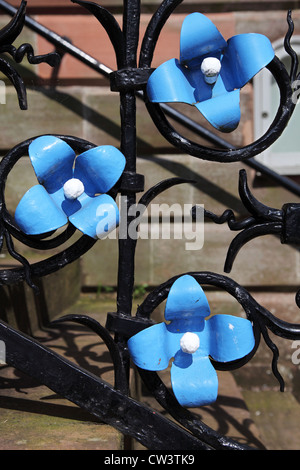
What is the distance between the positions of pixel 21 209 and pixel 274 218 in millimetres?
574

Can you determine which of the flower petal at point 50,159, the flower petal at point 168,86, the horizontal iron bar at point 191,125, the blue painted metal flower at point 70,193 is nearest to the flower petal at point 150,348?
the blue painted metal flower at point 70,193

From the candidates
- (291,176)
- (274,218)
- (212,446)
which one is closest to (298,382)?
(291,176)

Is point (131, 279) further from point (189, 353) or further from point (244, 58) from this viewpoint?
point (244, 58)

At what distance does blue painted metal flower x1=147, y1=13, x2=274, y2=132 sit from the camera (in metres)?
0.99

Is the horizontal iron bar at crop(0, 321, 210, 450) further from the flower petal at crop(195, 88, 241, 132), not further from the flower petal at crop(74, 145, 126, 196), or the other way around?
the flower petal at crop(195, 88, 241, 132)

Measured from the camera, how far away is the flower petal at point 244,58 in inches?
38.7

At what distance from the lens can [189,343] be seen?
3.37ft

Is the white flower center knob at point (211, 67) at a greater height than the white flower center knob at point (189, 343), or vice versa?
the white flower center knob at point (211, 67)

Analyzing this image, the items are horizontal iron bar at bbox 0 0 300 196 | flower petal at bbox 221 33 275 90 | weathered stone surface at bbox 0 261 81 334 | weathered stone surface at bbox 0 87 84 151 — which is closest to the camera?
flower petal at bbox 221 33 275 90

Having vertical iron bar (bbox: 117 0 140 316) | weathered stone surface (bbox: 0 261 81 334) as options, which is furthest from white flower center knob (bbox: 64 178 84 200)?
weathered stone surface (bbox: 0 261 81 334)

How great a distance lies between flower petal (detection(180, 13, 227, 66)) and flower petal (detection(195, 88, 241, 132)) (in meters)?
0.11

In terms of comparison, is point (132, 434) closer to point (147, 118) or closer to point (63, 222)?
point (63, 222)

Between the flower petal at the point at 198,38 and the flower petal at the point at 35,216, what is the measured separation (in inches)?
17.5

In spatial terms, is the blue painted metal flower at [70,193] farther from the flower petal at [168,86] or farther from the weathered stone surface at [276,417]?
the weathered stone surface at [276,417]
